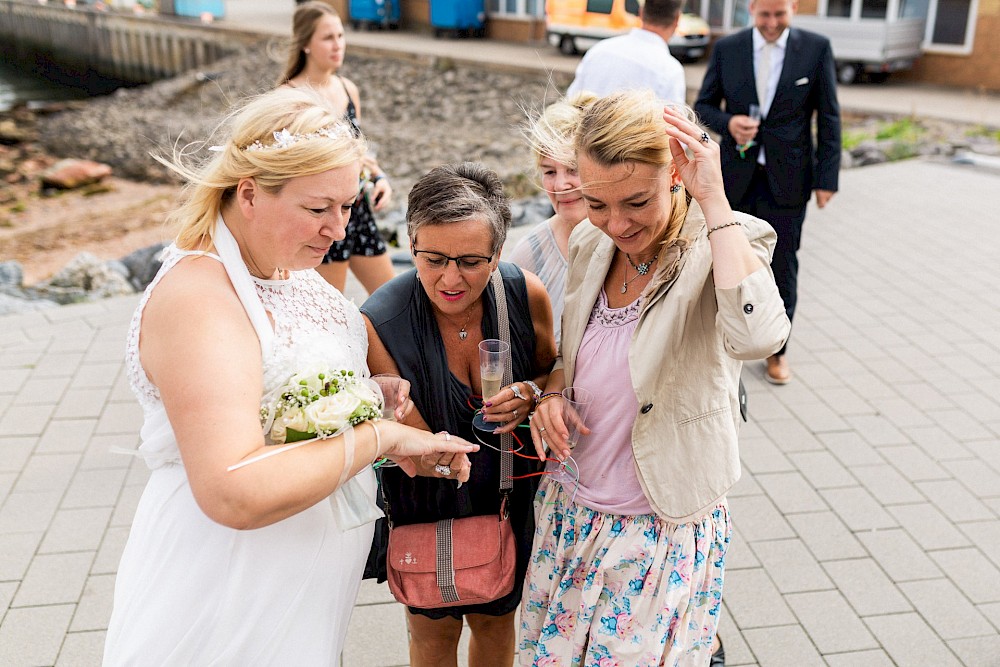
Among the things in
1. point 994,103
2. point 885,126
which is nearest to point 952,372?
point 885,126

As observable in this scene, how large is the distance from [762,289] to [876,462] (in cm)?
294

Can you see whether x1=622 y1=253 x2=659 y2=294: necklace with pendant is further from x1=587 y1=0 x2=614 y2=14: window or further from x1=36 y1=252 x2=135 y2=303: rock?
x1=587 y1=0 x2=614 y2=14: window

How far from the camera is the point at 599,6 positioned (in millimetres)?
18406

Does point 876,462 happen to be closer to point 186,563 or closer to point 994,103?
point 186,563

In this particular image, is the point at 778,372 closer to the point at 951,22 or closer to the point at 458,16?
the point at 951,22

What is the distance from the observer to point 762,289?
1838 mm

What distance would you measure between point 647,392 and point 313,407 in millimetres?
830

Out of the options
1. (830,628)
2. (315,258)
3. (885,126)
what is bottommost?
(830,628)

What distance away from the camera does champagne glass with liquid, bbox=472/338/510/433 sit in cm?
212

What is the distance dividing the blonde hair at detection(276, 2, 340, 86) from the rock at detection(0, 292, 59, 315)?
121 inches

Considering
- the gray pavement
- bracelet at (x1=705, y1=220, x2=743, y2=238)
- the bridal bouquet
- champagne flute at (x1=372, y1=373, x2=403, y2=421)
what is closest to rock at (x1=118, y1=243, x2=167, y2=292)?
the gray pavement

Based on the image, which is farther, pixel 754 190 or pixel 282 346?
A: pixel 754 190

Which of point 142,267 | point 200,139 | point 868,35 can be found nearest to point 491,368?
point 200,139

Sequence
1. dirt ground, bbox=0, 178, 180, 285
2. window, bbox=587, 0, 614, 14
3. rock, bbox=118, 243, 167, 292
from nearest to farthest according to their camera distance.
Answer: rock, bbox=118, 243, 167, 292 → dirt ground, bbox=0, 178, 180, 285 → window, bbox=587, 0, 614, 14
